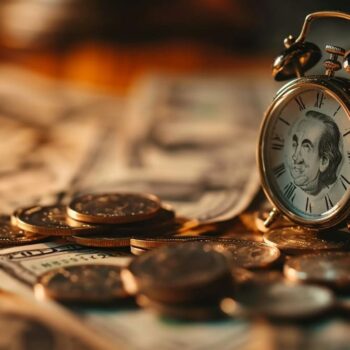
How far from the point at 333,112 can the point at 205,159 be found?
→ 0.90 metres

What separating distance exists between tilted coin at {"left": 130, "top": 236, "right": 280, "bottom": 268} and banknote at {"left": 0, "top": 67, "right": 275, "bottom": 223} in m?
0.17

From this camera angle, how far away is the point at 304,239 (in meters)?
1.21

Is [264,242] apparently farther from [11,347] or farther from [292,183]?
[11,347]

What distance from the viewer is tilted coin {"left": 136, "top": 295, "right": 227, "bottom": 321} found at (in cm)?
93

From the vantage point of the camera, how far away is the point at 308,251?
116 centimetres

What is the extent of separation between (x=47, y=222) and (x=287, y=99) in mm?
443

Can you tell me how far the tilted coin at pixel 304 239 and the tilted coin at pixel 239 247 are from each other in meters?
0.03

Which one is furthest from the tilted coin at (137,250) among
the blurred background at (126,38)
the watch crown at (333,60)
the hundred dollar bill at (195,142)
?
the blurred background at (126,38)

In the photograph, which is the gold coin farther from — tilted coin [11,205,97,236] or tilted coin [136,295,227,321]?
tilted coin [136,295,227,321]

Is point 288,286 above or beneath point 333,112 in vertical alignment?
beneath

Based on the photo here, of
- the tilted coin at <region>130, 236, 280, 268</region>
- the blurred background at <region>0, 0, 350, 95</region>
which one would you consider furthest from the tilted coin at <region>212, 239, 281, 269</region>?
the blurred background at <region>0, 0, 350, 95</region>

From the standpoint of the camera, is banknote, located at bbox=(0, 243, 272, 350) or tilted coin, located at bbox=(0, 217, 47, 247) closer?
banknote, located at bbox=(0, 243, 272, 350)

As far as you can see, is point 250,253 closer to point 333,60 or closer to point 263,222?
point 263,222

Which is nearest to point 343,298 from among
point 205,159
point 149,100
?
point 205,159
